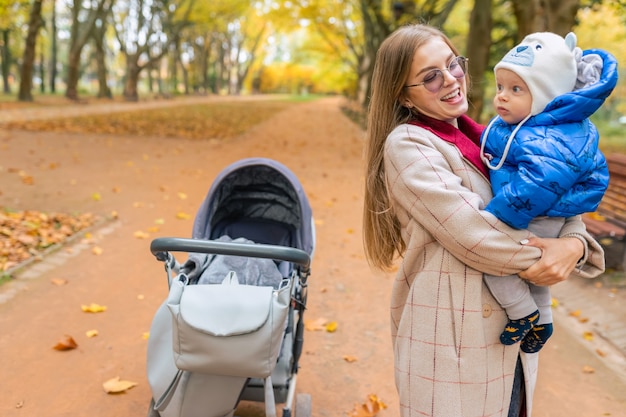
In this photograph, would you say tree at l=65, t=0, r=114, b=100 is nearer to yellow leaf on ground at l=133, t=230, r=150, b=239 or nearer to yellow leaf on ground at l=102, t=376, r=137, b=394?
yellow leaf on ground at l=133, t=230, r=150, b=239

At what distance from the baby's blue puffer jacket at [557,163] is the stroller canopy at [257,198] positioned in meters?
1.85

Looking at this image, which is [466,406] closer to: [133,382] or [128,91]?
[133,382]

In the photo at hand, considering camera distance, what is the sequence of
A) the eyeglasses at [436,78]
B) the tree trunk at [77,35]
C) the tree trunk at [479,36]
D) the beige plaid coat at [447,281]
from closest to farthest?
the beige plaid coat at [447,281]
the eyeglasses at [436,78]
the tree trunk at [479,36]
the tree trunk at [77,35]

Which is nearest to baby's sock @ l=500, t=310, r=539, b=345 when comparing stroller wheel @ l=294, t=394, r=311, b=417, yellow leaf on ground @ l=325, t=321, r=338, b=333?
stroller wheel @ l=294, t=394, r=311, b=417

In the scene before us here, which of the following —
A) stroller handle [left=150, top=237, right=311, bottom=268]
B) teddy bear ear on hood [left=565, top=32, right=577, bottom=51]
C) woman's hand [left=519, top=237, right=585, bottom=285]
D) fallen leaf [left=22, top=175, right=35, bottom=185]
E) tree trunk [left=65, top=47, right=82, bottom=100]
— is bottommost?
fallen leaf [left=22, top=175, right=35, bottom=185]

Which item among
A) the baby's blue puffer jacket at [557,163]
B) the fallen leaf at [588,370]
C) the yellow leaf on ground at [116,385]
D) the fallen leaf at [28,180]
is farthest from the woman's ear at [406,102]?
the fallen leaf at [28,180]

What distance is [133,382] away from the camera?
11.5ft

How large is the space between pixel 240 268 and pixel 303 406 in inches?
37.0

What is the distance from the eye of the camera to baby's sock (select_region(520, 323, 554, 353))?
1.80m

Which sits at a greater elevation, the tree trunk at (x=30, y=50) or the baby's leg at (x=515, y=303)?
the tree trunk at (x=30, y=50)

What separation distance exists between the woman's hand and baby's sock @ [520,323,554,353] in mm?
238

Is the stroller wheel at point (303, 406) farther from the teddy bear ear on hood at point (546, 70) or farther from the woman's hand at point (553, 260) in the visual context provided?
the teddy bear ear on hood at point (546, 70)

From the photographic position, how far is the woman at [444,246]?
1618mm

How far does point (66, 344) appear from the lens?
380cm
